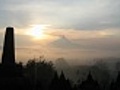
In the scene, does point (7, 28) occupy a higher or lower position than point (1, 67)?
higher

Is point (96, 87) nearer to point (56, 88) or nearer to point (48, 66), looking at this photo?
point (56, 88)

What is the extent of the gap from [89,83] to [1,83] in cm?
918

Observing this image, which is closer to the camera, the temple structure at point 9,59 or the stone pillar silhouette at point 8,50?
the temple structure at point 9,59

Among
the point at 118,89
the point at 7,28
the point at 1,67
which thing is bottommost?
the point at 118,89

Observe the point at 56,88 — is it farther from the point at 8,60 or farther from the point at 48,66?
the point at 48,66

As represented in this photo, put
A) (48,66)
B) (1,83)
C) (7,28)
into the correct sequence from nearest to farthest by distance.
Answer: (1,83) < (7,28) < (48,66)

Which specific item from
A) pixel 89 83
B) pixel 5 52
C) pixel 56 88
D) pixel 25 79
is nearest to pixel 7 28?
pixel 5 52

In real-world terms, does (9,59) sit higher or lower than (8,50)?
lower

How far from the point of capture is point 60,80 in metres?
34.7

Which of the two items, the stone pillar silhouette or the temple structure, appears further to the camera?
the stone pillar silhouette

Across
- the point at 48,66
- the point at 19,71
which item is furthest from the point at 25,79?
the point at 48,66

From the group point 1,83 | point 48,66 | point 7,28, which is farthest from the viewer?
point 48,66

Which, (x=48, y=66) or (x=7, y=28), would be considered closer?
(x=7, y=28)

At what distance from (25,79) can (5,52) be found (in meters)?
3.28
